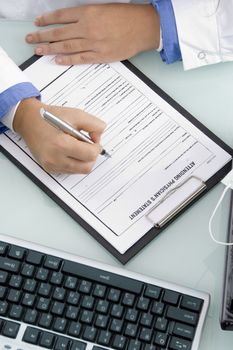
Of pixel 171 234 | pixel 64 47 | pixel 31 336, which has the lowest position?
pixel 31 336

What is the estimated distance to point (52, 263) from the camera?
0.73m

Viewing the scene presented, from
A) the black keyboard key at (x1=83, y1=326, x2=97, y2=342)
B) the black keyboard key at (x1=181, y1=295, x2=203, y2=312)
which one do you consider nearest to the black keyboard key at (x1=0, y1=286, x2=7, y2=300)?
the black keyboard key at (x1=83, y1=326, x2=97, y2=342)

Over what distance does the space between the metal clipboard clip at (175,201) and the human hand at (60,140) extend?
101 mm

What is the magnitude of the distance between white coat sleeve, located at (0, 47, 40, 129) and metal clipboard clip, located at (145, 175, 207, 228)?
22 centimetres

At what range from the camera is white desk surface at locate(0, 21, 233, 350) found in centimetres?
75

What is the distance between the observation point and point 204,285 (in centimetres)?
74

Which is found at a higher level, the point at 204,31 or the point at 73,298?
the point at 204,31

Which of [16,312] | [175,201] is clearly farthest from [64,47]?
[16,312]

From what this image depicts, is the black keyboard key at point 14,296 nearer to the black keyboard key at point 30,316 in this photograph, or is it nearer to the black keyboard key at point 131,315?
the black keyboard key at point 30,316

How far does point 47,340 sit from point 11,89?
0.33 m

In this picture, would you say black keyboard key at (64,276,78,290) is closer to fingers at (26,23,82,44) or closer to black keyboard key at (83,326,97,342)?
black keyboard key at (83,326,97,342)

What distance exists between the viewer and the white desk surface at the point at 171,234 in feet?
2.45

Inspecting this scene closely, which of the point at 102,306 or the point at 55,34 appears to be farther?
the point at 55,34

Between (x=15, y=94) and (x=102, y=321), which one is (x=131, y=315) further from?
(x=15, y=94)
